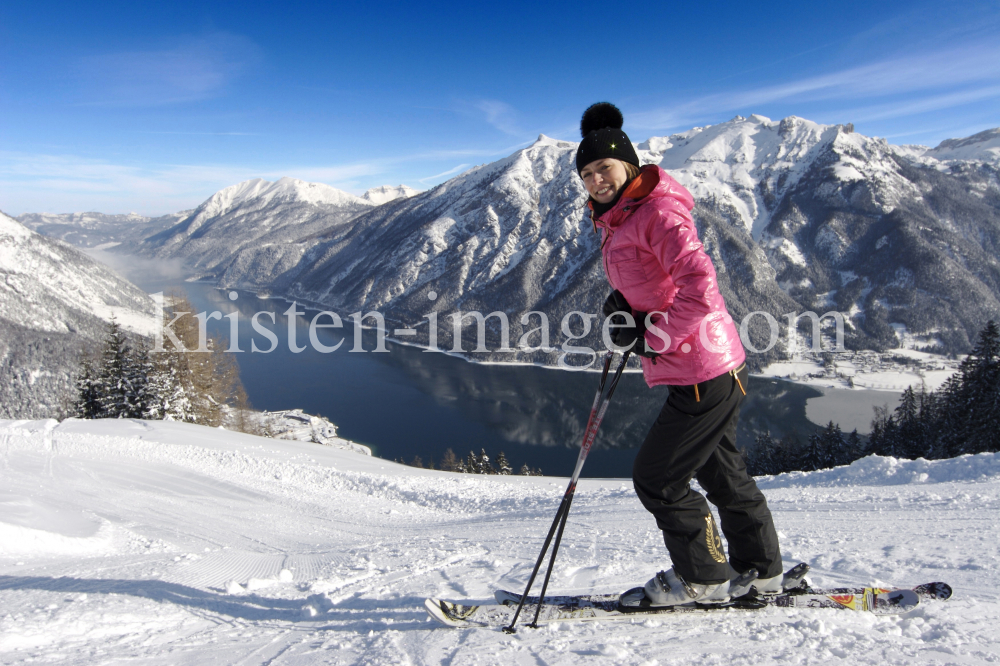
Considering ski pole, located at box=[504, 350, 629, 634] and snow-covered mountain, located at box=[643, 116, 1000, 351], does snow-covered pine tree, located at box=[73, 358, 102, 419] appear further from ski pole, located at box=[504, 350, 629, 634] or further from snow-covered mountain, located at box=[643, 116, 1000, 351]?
snow-covered mountain, located at box=[643, 116, 1000, 351]

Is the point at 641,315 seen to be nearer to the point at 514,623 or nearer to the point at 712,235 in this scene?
the point at 514,623

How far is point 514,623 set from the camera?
2.25m

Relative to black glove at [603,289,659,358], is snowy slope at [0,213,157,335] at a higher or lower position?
higher

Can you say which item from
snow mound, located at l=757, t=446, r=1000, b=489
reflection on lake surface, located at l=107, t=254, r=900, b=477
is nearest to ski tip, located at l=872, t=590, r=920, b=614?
snow mound, located at l=757, t=446, r=1000, b=489

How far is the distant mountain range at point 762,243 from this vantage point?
12175cm

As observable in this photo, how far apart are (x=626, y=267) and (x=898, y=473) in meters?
6.16

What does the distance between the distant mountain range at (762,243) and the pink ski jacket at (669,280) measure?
91.7 metres

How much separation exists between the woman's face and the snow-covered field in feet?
6.52

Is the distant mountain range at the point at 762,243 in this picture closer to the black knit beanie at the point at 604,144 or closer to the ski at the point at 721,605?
the ski at the point at 721,605

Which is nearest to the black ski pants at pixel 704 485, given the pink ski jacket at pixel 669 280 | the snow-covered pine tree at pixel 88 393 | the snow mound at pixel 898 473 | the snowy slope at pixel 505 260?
the pink ski jacket at pixel 669 280

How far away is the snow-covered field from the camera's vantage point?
6.63 feet

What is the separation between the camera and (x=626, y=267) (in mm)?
2195

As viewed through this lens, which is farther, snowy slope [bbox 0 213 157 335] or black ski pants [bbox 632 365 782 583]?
snowy slope [bbox 0 213 157 335]

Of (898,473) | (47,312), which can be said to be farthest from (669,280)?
(47,312)
